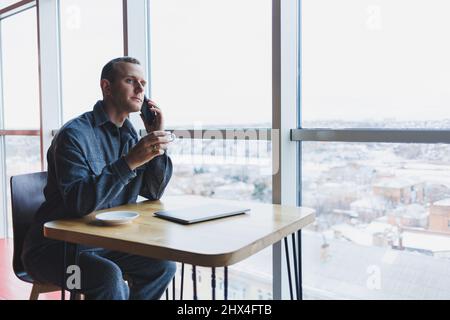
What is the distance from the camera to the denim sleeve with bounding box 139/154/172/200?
1827mm

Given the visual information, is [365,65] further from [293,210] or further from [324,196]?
[293,210]

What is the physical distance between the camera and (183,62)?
262 cm

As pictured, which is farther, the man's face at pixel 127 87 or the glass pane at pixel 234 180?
the glass pane at pixel 234 180

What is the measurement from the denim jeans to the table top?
0.64 ft

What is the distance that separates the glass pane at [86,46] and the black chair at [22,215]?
1.32m

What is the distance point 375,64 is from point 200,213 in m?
1.09

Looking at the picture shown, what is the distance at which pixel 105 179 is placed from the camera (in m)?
1.42

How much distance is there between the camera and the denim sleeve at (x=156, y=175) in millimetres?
1827

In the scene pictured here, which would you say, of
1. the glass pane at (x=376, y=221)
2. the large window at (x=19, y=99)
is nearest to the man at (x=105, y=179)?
the glass pane at (x=376, y=221)

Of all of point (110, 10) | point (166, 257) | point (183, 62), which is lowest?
point (166, 257)

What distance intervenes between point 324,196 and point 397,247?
0.41 meters

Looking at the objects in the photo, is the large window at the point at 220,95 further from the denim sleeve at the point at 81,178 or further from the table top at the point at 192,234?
the denim sleeve at the point at 81,178

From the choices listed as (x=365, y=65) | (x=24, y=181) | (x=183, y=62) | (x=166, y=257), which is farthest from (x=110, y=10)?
(x=166, y=257)
